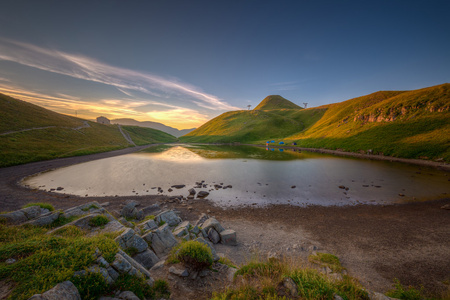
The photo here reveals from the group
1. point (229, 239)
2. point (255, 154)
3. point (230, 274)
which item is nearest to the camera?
point (230, 274)

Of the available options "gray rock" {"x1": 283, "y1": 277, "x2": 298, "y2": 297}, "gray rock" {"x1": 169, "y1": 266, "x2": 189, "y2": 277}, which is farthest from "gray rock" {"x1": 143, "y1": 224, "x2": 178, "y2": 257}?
"gray rock" {"x1": 283, "y1": 277, "x2": 298, "y2": 297}

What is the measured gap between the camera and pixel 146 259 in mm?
9797

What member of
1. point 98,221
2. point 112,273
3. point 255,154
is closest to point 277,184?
point 98,221

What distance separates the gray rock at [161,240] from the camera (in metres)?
11.1

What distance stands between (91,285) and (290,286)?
25.6 ft

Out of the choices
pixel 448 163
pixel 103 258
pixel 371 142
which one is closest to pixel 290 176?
pixel 103 258

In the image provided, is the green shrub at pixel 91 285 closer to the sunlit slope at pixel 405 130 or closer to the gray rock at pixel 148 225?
the gray rock at pixel 148 225

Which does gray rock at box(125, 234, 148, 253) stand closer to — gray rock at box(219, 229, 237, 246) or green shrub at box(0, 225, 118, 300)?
green shrub at box(0, 225, 118, 300)

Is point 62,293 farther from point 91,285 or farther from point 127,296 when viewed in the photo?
point 127,296

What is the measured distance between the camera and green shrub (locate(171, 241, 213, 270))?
28.5ft

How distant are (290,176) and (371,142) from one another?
197ft

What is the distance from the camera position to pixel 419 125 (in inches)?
2657

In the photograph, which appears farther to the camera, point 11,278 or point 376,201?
point 376,201

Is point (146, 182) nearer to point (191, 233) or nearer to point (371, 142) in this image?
point (191, 233)
